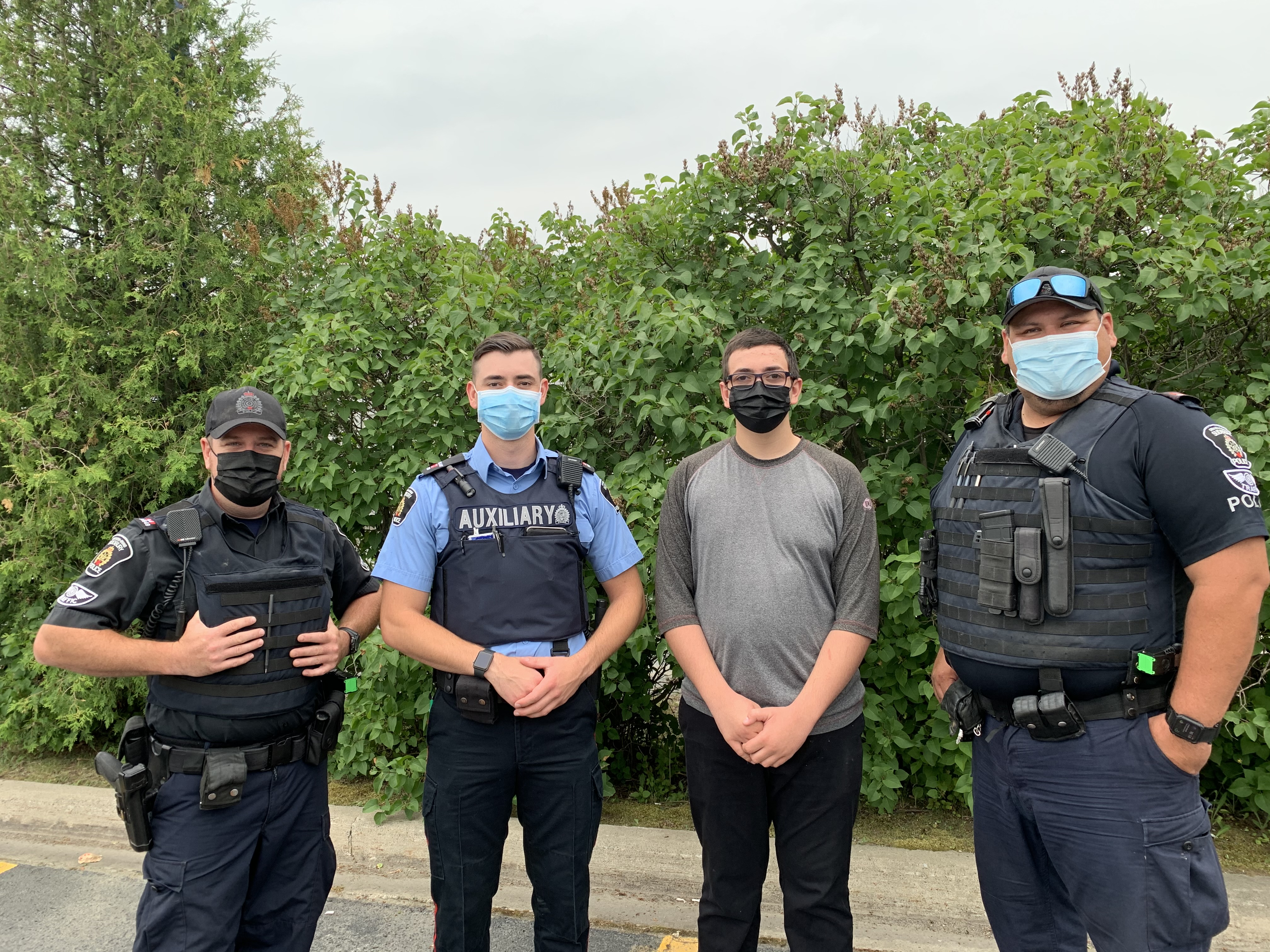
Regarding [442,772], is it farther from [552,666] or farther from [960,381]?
[960,381]

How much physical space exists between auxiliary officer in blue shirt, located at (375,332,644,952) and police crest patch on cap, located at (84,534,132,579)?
2.45 ft

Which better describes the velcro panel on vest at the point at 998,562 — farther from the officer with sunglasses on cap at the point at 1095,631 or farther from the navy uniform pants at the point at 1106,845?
the navy uniform pants at the point at 1106,845

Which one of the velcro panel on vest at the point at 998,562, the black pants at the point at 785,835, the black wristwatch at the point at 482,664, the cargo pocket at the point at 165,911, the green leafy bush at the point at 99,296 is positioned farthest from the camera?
the green leafy bush at the point at 99,296

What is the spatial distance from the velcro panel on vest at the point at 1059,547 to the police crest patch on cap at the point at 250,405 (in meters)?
2.40

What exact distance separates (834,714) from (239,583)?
1.93m

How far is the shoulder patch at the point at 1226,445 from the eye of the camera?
1.99 metres

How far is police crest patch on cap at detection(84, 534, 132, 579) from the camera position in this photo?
7.83 ft

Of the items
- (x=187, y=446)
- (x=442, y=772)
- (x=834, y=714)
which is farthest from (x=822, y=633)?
(x=187, y=446)

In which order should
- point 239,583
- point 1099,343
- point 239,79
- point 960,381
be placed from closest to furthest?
point 1099,343, point 239,583, point 960,381, point 239,79

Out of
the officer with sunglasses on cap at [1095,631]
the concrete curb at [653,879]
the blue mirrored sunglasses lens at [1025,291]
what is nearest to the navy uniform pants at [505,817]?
the concrete curb at [653,879]

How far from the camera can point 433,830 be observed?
8.60ft

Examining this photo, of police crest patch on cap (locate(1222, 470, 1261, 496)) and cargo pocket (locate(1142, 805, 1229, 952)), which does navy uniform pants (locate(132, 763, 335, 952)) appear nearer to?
cargo pocket (locate(1142, 805, 1229, 952))

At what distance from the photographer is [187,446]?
17.9 feet

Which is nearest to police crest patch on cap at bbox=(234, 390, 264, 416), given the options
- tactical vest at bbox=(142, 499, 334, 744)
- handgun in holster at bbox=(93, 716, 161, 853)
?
tactical vest at bbox=(142, 499, 334, 744)
